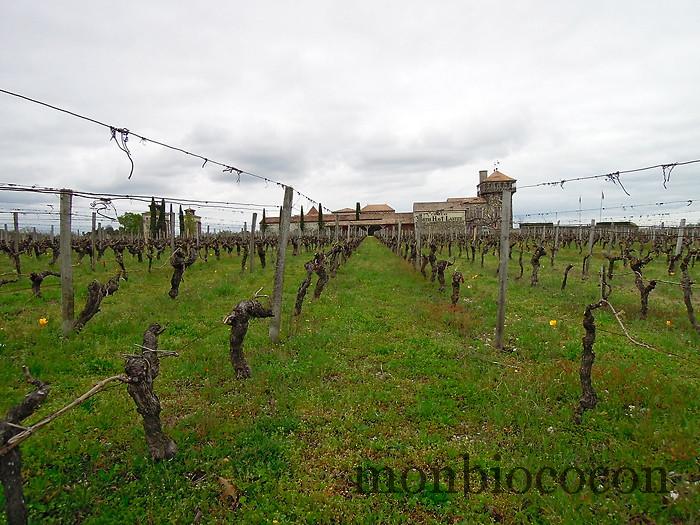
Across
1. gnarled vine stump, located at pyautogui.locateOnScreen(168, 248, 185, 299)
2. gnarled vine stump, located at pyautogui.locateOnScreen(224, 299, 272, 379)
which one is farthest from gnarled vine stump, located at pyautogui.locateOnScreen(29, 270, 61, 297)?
gnarled vine stump, located at pyautogui.locateOnScreen(224, 299, 272, 379)

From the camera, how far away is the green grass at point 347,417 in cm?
357

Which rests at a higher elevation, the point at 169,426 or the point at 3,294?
the point at 3,294

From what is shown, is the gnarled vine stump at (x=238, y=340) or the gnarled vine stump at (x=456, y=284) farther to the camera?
the gnarled vine stump at (x=456, y=284)

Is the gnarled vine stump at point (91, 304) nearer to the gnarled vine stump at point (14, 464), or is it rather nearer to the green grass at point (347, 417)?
the green grass at point (347, 417)

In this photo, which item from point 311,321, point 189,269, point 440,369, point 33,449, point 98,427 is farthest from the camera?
point 189,269

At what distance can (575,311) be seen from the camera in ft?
36.0

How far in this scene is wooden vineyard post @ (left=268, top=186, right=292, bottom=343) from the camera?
295 inches

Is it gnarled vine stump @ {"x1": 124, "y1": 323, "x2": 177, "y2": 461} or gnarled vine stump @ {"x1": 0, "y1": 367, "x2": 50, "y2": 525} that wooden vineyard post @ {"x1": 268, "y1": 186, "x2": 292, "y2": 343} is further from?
gnarled vine stump @ {"x1": 0, "y1": 367, "x2": 50, "y2": 525}

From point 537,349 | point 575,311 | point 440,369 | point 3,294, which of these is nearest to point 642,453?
point 440,369

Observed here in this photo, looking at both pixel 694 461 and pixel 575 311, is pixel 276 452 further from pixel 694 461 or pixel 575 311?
pixel 575 311

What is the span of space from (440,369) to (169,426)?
13.9 ft

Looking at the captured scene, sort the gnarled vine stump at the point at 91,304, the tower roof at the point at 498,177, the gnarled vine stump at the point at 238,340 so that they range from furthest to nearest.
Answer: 1. the tower roof at the point at 498,177
2. the gnarled vine stump at the point at 91,304
3. the gnarled vine stump at the point at 238,340

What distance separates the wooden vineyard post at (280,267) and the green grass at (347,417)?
0.32 metres

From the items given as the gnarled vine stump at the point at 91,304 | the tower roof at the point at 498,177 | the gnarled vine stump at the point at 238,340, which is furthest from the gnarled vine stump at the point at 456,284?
the tower roof at the point at 498,177
